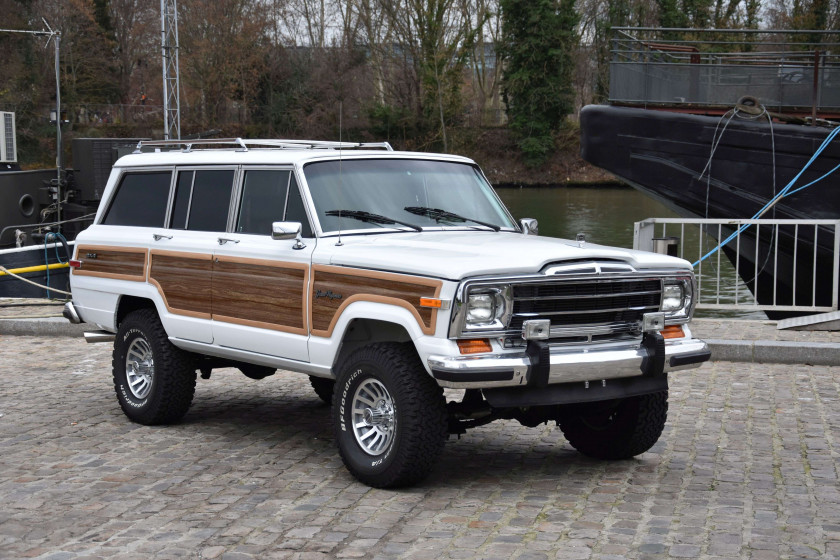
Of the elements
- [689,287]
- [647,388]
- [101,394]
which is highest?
[689,287]

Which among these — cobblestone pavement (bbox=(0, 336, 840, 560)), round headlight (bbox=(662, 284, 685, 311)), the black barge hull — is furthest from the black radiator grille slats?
the black barge hull

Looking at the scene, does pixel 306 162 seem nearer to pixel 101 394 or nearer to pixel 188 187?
pixel 188 187

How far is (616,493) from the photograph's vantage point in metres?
6.39

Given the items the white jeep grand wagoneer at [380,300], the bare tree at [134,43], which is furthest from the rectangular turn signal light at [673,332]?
the bare tree at [134,43]

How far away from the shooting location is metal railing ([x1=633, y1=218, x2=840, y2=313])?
502 inches

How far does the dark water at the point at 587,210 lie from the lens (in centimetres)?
3531

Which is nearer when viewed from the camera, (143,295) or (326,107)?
(143,295)

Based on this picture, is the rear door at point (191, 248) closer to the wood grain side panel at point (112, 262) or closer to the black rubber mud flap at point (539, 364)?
the wood grain side panel at point (112, 262)

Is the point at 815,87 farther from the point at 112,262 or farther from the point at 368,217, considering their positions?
the point at 112,262

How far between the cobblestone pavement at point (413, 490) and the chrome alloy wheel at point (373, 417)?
289 mm

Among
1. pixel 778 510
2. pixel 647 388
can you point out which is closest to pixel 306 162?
pixel 647 388

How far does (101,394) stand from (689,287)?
18.1ft

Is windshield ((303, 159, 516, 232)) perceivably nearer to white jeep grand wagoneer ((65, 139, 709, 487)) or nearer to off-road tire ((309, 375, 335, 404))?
white jeep grand wagoneer ((65, 139, 709, 487))

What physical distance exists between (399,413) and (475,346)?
580 mm
